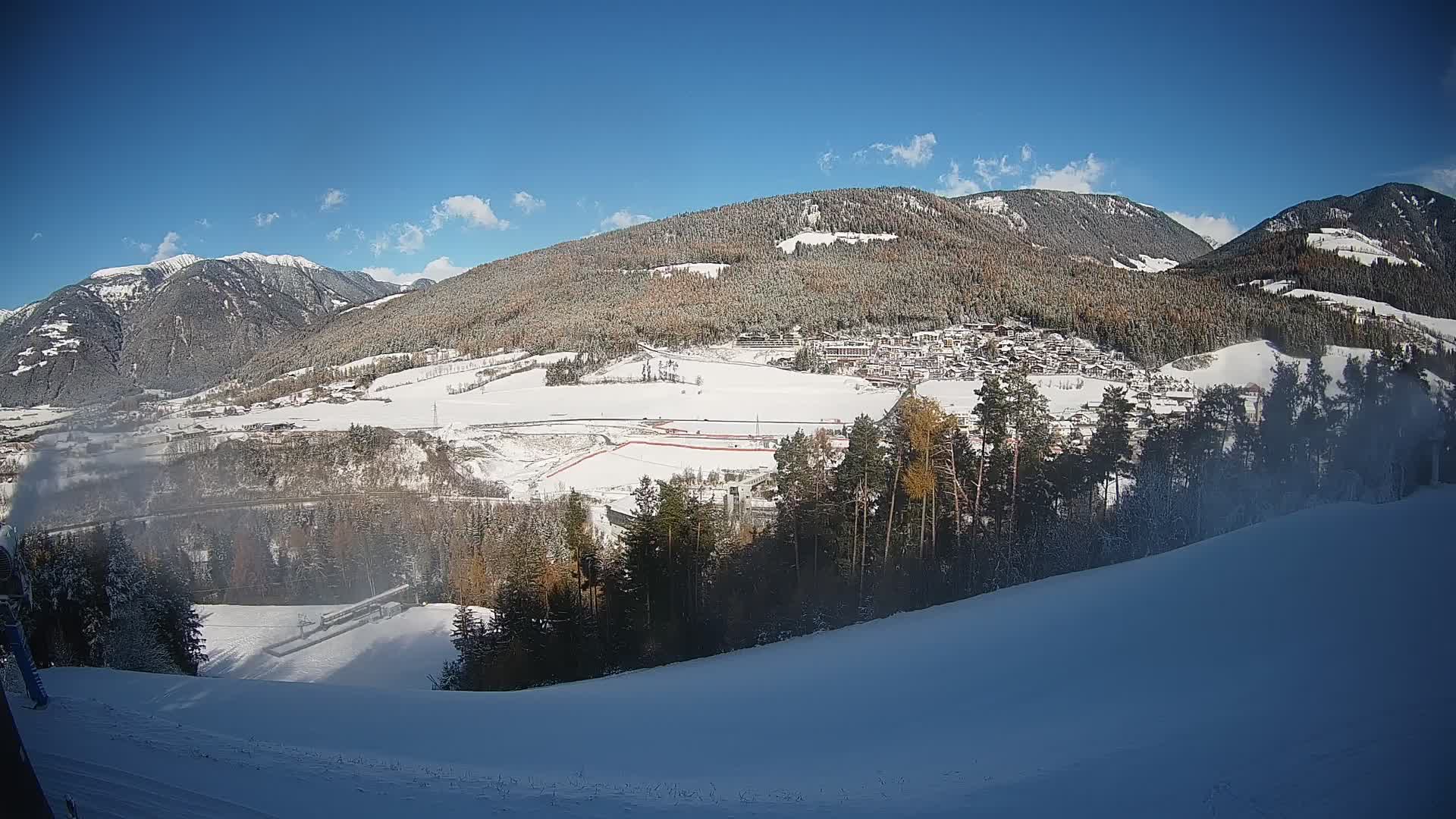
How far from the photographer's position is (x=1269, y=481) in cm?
1691

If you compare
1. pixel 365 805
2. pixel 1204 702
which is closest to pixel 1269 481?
pixel 1204 702

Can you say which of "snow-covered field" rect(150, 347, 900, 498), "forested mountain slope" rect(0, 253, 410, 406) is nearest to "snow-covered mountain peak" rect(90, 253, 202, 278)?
"forested mountain slope" rect(0, 253, 410, 406)

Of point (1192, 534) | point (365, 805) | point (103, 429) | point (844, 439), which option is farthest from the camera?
point (844, 439)

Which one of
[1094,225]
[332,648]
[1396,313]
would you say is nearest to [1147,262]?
[1094,225]

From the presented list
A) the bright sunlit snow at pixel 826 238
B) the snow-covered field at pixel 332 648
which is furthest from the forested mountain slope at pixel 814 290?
the snow-covered field at pixel 332 648

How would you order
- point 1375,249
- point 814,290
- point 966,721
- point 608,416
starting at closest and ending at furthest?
1. point 966,721
2. point 1375,249
3. point 608,416
4. point 814,290

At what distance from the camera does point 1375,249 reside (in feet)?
72.3

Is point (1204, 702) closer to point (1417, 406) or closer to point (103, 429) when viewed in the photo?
point (1417, 406)

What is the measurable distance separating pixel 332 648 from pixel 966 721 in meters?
18.3

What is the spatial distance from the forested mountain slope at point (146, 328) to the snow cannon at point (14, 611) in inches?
736

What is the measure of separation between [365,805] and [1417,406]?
2228cm

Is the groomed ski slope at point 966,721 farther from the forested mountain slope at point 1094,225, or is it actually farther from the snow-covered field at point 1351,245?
the forested mountain slope at point 1094,225

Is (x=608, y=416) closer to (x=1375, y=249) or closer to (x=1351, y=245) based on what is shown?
(x=1375, y=249)

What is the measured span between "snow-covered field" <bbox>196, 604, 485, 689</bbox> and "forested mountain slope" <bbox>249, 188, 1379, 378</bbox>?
28.4 meters
